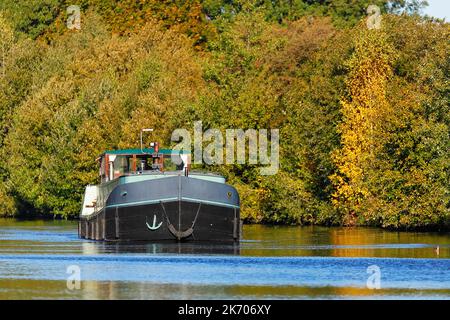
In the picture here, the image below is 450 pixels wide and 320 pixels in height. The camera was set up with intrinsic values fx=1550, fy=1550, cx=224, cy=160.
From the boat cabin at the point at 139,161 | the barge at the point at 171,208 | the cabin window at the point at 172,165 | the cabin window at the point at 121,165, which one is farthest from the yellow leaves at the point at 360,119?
the barge at the point at 171,208

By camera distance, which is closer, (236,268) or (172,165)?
(236,268)

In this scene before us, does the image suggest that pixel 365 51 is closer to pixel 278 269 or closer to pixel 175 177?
pixel 175 177

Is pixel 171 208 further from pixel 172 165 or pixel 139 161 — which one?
pixel 139 161

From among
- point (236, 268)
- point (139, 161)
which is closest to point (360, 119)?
point (139, 161)

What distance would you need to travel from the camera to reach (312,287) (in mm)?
53500

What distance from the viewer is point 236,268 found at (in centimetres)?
6066

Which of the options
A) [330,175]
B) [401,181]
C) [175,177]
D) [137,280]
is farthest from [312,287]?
[330,175]

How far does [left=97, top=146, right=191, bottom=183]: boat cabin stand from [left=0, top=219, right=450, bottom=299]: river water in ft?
14.9

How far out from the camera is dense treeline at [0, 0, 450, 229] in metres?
91.7

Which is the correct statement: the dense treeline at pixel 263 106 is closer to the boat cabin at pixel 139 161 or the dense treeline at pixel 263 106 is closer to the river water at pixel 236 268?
the river water at pixel 236 268

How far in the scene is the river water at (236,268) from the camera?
5162 cm

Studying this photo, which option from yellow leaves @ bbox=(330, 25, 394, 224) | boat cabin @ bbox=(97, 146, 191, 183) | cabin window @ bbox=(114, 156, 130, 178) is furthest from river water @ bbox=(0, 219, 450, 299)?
yellow leaves @ bbox=(330, 25, 394, 224)

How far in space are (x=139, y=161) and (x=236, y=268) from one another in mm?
24738

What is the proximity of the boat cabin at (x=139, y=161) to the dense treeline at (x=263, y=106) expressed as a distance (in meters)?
14.7
